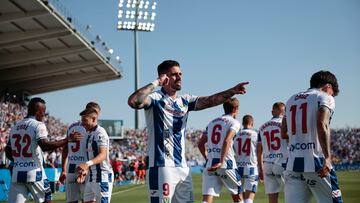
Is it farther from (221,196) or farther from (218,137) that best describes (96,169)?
(221,196)

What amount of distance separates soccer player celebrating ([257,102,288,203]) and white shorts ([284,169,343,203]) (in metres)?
3.82

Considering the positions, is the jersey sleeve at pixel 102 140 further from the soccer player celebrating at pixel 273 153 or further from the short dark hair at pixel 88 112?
the soccer player celebrating at pixel 273 153

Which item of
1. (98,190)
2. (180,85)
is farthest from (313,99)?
(98,190)

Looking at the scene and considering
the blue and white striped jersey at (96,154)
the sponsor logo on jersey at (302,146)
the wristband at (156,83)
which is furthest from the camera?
the blue and white striped jersey at (96,154)

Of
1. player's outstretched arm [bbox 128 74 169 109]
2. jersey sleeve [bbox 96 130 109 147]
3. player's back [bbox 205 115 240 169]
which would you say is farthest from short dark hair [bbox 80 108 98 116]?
player's outstretched arm [bbox 128 74 169 109]

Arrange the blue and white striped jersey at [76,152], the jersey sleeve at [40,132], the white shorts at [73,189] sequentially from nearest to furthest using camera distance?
the jersey sleeve at [40,132], the white shorts at [73,189], the blue and white striped jersey at [76,152]

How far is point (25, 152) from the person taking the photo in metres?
7.72

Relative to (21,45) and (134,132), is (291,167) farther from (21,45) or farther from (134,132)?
(134,132)

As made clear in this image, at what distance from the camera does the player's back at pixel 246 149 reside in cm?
1083

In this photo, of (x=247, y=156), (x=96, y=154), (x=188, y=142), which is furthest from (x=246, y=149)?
(x=188, y=142)

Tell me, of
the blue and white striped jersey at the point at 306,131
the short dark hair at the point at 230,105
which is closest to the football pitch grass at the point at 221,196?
the short dark hair at the point at 230,105

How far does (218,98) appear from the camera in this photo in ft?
19.8

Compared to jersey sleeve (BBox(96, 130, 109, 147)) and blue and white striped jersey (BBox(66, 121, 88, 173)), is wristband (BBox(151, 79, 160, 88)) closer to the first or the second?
jersey sleeve (BBox(96, 130, 109, 147))

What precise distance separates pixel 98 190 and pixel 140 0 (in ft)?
158
